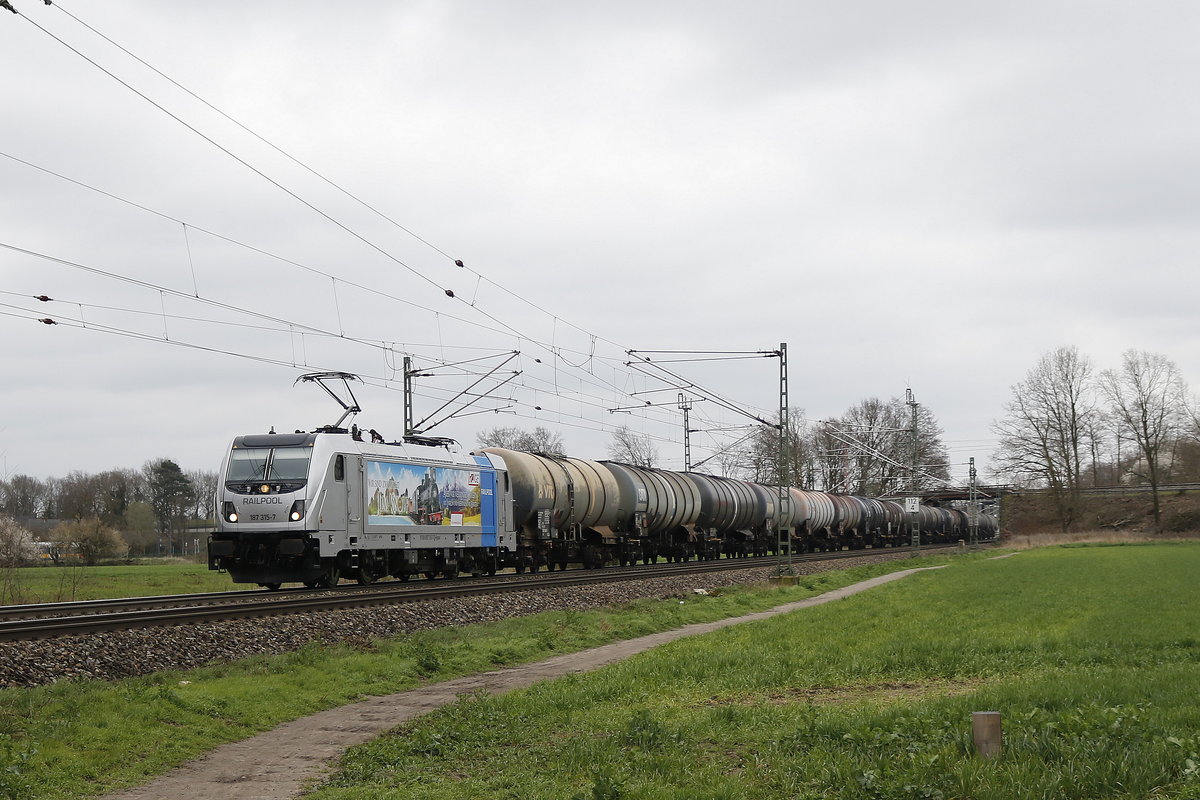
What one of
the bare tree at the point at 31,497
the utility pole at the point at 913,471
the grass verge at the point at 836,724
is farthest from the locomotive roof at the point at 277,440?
the bare tree at the point at 31,497

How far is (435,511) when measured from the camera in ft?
94.7

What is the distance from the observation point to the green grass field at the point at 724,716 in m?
7.30

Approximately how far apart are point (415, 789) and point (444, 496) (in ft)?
70.7

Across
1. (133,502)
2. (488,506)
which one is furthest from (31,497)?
(488,506)

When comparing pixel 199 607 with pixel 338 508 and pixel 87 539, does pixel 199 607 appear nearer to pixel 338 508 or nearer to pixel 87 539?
pixel 338 508

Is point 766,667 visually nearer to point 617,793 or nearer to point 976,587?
point 617,793

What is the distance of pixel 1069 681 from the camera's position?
35.6 feet

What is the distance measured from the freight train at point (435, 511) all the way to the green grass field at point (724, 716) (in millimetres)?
Result: 7180

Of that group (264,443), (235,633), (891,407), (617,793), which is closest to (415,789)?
(617,793)

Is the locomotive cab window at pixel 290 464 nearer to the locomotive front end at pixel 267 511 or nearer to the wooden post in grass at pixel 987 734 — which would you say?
the locomotive front end at pixel 267 511

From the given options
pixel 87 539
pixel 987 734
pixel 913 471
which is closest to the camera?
pixel 987 734

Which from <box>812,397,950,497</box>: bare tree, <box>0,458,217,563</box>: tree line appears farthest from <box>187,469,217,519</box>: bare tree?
<box>812,397,950,497</box>: bare tree

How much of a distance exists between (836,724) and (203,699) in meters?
6.59

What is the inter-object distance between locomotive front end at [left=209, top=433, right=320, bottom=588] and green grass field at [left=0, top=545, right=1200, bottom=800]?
6709 mm
